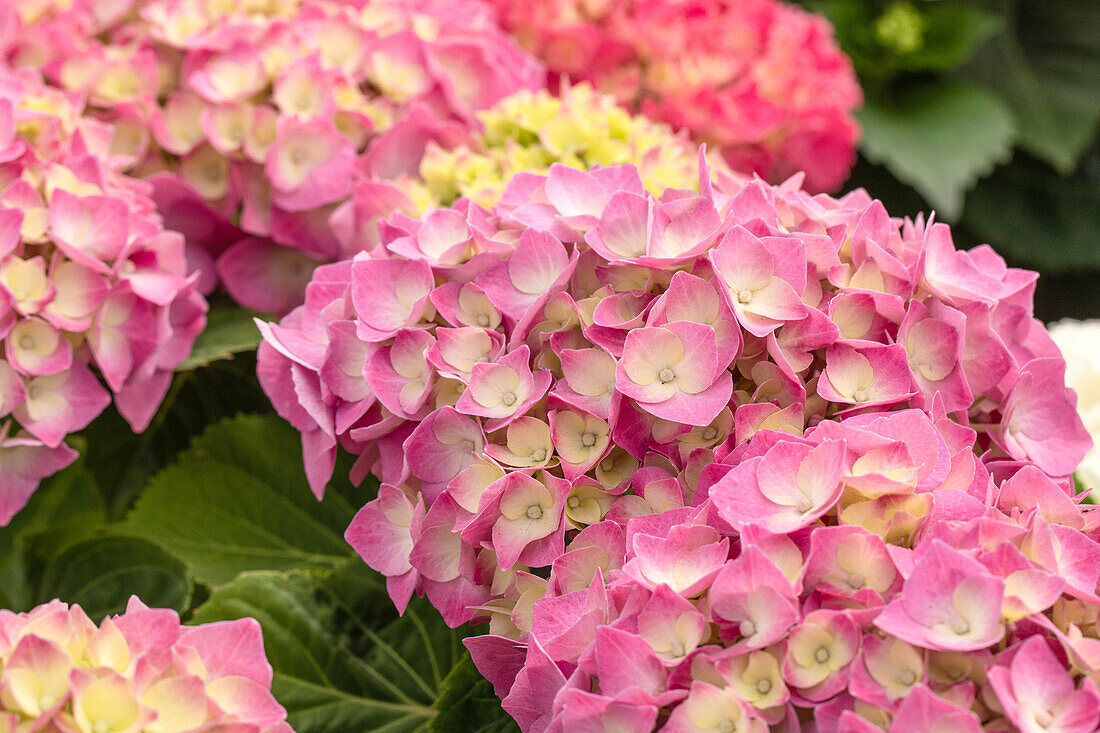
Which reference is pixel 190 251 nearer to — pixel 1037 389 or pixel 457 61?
pixel 457 61

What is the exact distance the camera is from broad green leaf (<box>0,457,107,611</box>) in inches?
24.1

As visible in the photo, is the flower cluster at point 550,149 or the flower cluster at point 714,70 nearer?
Result: the flower cluster at point 550,149

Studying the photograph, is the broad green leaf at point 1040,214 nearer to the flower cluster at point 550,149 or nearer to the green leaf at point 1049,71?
the green leaf at point 1049,71

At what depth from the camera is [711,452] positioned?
374mm

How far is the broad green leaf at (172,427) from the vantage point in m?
0.66

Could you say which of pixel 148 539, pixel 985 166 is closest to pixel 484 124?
pixel 148 539

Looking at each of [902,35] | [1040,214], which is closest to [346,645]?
[902,35]

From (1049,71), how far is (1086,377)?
49.2 inches

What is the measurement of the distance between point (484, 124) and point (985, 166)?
0.83 metres

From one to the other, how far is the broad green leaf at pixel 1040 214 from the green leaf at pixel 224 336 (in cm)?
135

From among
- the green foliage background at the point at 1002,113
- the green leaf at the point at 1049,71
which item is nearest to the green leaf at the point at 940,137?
the green foliage background at the point at 1002,113

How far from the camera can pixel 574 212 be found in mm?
429

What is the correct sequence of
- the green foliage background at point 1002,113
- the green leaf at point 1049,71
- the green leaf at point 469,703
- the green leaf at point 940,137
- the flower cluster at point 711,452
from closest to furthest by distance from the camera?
the flower cluster at point 711,452 → the green leaf at point 469,703 → the green leaf at point 940,137 → the green foliage background at point 1002,113 → the green leaf at point 1049,71

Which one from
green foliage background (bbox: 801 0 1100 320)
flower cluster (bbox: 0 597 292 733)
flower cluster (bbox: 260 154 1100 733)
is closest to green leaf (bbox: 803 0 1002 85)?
green foliage background (bbox: 801 0 1100 320)
